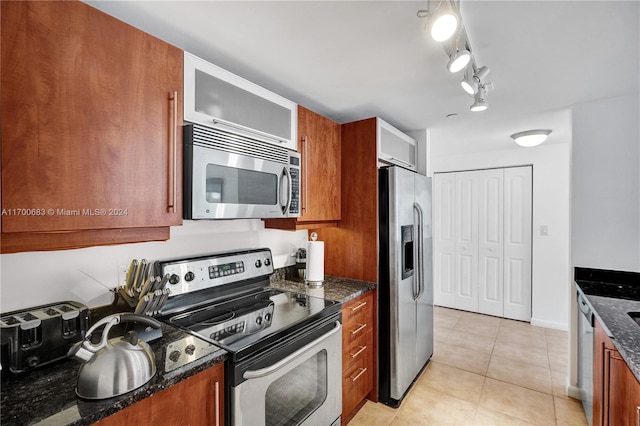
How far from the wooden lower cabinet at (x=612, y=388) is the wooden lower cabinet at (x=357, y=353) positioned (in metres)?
1.28

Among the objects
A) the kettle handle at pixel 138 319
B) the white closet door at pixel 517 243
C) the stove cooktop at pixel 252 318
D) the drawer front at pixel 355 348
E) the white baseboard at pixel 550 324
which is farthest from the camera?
the white closet door at pixel 517 243

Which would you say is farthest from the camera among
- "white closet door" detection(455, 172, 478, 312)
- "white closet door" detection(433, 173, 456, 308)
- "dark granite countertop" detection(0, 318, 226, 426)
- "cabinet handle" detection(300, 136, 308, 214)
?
"white closet door" detection(433, 173, 456, 308)

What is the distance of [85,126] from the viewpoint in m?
1.08

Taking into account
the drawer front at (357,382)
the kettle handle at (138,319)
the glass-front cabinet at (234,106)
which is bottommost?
the drawer front at (357,382)

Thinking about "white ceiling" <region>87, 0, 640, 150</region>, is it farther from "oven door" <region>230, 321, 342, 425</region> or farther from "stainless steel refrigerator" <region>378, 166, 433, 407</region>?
"oven door" <region>230, 321, 342, 425</region>

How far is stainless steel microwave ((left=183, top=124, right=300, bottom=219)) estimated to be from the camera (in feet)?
4.63

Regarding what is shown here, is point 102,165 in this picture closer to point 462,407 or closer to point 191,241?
point 191,241

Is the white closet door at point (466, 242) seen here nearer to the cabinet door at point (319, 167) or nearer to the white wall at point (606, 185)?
the white wall at point (606, 185)

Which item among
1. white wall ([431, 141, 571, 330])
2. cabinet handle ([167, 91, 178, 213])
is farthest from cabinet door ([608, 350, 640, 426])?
white wall ([431, 141, 571, 330])

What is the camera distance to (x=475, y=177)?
4195mm

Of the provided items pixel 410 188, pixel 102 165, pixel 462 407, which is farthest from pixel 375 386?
pixel 102 165

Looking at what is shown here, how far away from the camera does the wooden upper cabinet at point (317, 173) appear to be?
6.89 ft

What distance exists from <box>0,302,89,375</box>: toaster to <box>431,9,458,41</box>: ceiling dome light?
1665 millimetres

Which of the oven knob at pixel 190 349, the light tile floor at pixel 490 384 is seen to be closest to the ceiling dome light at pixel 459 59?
the oven knob at pixel 190 349
